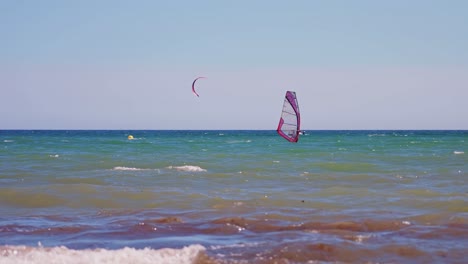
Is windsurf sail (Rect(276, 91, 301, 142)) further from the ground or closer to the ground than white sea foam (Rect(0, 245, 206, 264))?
further from the ground

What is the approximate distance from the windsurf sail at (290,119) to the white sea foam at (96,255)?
7.01 meters

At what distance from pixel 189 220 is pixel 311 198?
3.52 metres

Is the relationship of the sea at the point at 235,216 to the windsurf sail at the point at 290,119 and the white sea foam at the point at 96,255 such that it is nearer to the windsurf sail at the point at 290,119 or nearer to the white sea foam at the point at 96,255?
the white sea foam at the point at 96,255

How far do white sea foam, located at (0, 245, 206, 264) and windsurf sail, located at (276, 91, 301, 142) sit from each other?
23.0 feet

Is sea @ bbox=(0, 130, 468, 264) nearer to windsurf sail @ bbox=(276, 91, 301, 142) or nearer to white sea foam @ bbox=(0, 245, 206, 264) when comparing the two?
white sea foam @ bbox=(0, 245, 206, 264)

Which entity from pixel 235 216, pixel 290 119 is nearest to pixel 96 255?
pixel 235 216

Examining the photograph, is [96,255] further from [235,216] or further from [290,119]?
[290,119]

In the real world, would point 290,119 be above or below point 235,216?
above

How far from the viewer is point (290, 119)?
47.0ft

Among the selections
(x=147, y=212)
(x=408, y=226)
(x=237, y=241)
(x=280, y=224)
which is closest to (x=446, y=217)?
(x=408, y=226)

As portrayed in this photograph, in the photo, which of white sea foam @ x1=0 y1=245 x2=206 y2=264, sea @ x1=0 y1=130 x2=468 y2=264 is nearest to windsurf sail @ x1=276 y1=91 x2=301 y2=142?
sea @ x1=0 y1=130 x2=468 y2=264

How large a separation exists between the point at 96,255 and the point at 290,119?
326 inches

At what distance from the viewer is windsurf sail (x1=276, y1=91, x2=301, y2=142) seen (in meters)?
13.6

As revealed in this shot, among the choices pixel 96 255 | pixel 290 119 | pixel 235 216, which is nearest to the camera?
pixel 96 255
